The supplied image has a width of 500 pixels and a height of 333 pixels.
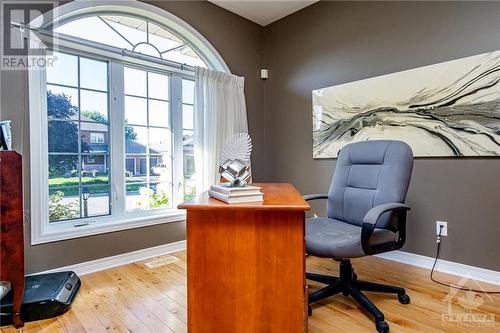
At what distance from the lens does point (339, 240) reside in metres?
1.52

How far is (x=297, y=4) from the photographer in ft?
10.2

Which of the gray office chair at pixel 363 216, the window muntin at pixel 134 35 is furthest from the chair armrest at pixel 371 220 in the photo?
the window muntin at pixel 134 35

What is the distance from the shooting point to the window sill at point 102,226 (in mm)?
2119

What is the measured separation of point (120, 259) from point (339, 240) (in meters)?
1.95

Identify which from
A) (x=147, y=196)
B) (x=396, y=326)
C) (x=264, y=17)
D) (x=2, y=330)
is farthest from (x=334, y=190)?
(x=264, y=17)

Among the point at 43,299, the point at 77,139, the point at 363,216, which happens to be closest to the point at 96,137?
the point at 77,139

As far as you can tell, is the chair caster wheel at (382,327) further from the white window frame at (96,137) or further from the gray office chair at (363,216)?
the white window frame at (96,137)

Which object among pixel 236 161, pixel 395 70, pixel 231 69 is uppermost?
pixel 231 69

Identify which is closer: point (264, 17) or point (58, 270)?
point (58, 270)

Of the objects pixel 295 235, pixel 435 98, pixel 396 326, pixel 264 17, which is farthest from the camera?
pixel 264 17

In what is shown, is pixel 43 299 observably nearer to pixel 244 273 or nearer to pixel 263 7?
pixel 244 273

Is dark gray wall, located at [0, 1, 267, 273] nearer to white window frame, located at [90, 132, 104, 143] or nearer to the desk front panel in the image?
white window frame, located at [90, 132, 104, 143]

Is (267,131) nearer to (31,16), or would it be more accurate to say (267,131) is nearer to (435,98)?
(435,98)

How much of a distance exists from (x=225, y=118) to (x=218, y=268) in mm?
2152
